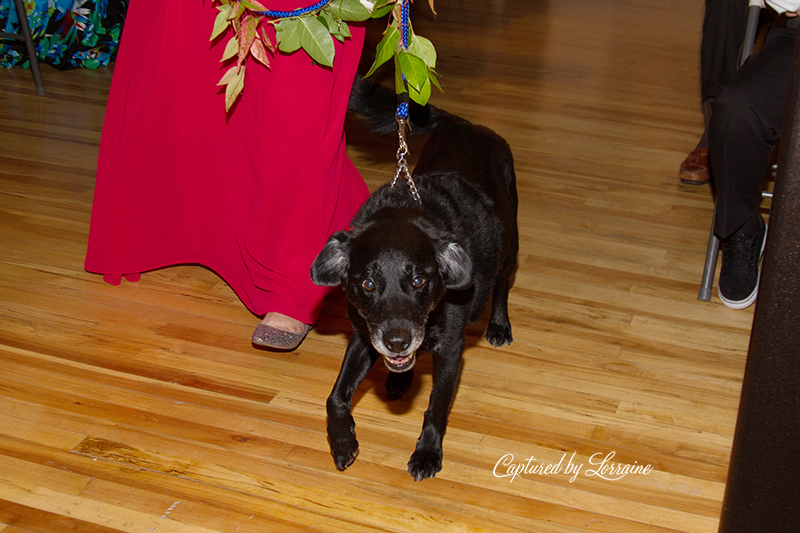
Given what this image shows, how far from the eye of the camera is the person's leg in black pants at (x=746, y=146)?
2.44m

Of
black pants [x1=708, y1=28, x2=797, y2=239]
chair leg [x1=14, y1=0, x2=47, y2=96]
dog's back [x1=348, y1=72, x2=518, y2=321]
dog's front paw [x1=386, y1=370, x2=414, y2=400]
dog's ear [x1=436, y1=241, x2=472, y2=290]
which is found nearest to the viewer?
dog's ear [x1=436, y1=241, x2=472, y2=290]

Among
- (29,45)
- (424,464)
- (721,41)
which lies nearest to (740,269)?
(721,41)

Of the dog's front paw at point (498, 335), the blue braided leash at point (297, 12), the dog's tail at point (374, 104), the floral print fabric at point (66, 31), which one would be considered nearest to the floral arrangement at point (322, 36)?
the blue braided leash at point (297, 12)

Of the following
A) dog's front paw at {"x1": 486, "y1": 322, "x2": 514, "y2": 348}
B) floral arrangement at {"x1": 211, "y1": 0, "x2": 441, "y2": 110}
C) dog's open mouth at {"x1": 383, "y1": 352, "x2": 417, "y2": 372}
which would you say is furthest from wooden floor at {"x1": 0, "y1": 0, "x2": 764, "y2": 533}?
floral arrangement at {"x1": 211, "y1": 0, "x2": 441, "y2": 110}

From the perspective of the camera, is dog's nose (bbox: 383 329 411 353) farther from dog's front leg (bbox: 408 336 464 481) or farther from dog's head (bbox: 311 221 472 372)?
dog's front leg (bbox: 408 336 464 481)

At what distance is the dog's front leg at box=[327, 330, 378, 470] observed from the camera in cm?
179

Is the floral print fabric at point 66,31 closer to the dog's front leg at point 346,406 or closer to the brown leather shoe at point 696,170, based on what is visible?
the brown leather shoe at point 696,170

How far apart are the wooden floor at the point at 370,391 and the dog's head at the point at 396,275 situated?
0.42 metres

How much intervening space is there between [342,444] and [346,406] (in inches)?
3.7

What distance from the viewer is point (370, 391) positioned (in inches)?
85.0

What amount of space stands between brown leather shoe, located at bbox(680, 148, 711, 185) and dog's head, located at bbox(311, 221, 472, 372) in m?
2.22

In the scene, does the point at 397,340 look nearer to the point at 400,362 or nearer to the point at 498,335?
the point at 400,362

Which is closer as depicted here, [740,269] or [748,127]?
[748,127]

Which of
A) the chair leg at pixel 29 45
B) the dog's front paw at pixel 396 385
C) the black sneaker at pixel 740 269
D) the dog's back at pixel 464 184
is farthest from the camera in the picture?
Answer: the chair leg at pixel 29 45
